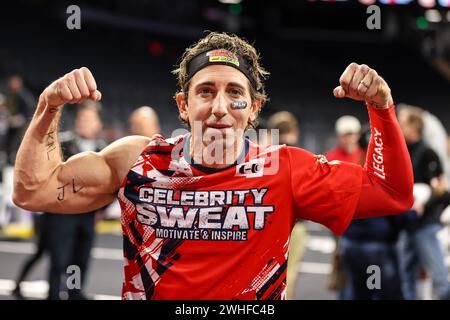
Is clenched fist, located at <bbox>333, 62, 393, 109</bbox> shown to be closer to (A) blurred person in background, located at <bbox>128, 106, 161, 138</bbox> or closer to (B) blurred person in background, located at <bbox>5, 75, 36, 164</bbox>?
(A) blurred person in background, located at <bbox>128, 106, 161, 138</bbox>

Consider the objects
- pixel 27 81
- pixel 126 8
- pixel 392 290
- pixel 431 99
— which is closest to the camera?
pixel 392 290

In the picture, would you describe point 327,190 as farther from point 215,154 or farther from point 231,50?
point 231,50

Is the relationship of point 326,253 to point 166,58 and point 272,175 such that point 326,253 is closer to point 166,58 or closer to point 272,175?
point 272,175

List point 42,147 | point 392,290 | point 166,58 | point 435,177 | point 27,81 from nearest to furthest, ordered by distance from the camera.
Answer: point 42,147 → point 392,290 → point 435,177 → point 27,81 → point 166,58

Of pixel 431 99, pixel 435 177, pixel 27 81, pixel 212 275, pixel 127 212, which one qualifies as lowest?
pixel 212 275

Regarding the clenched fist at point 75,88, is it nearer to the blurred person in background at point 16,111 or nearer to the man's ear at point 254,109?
the man's ear at point 254,109

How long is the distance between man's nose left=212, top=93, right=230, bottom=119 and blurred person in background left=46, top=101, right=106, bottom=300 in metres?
4.04

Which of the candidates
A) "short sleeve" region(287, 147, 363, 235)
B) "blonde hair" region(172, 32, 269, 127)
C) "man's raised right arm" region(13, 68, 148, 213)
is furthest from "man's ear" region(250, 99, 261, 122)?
"man's raised right arm" region(13, 68, 148, 213)

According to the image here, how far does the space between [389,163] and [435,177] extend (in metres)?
4.29

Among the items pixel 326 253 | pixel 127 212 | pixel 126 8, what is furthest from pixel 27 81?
pixel 127 212

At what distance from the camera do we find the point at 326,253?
10758 mm

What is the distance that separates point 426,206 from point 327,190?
4317mm

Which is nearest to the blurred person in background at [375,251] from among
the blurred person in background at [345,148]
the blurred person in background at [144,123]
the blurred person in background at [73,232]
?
the blurred person in background at [345,148]

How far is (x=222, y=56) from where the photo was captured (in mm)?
2543
